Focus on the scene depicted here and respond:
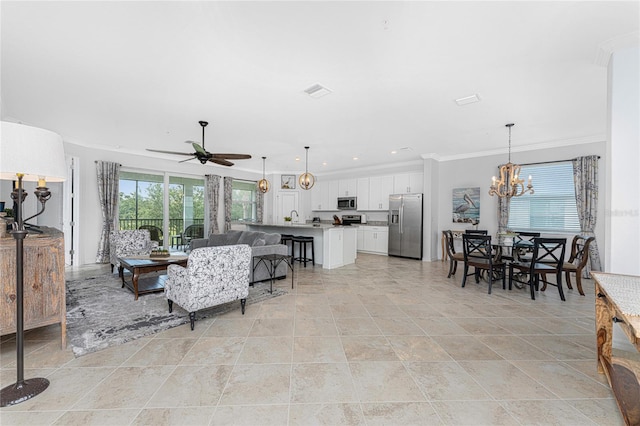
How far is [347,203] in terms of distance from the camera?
8836 mm

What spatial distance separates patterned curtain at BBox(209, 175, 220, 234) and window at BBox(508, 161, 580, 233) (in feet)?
24.9

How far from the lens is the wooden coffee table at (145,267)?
3559 millimetres

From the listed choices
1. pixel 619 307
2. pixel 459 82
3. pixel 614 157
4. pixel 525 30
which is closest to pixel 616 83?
pixel 614 157

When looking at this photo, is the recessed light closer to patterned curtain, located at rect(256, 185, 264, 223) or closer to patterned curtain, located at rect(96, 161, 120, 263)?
patterned curtain, located at rect(256, 185, 264, 223)

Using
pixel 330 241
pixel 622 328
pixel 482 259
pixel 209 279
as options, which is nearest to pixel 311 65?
pixel 209 279

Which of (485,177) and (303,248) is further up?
(485,177)

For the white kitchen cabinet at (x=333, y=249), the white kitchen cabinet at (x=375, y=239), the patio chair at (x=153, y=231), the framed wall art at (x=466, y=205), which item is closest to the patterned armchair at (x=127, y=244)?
the patio chair at (x=153, y=231)

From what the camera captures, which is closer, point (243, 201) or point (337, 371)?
point (337, 371)

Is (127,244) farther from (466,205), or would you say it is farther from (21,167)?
(466,205)

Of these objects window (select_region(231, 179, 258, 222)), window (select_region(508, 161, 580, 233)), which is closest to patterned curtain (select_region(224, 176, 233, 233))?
window (select_region(231, 179, 258, 222))

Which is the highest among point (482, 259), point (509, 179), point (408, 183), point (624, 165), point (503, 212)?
point (408, 183)

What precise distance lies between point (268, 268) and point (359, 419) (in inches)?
130

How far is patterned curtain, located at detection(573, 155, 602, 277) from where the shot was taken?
5.00m

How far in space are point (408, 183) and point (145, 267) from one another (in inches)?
253
